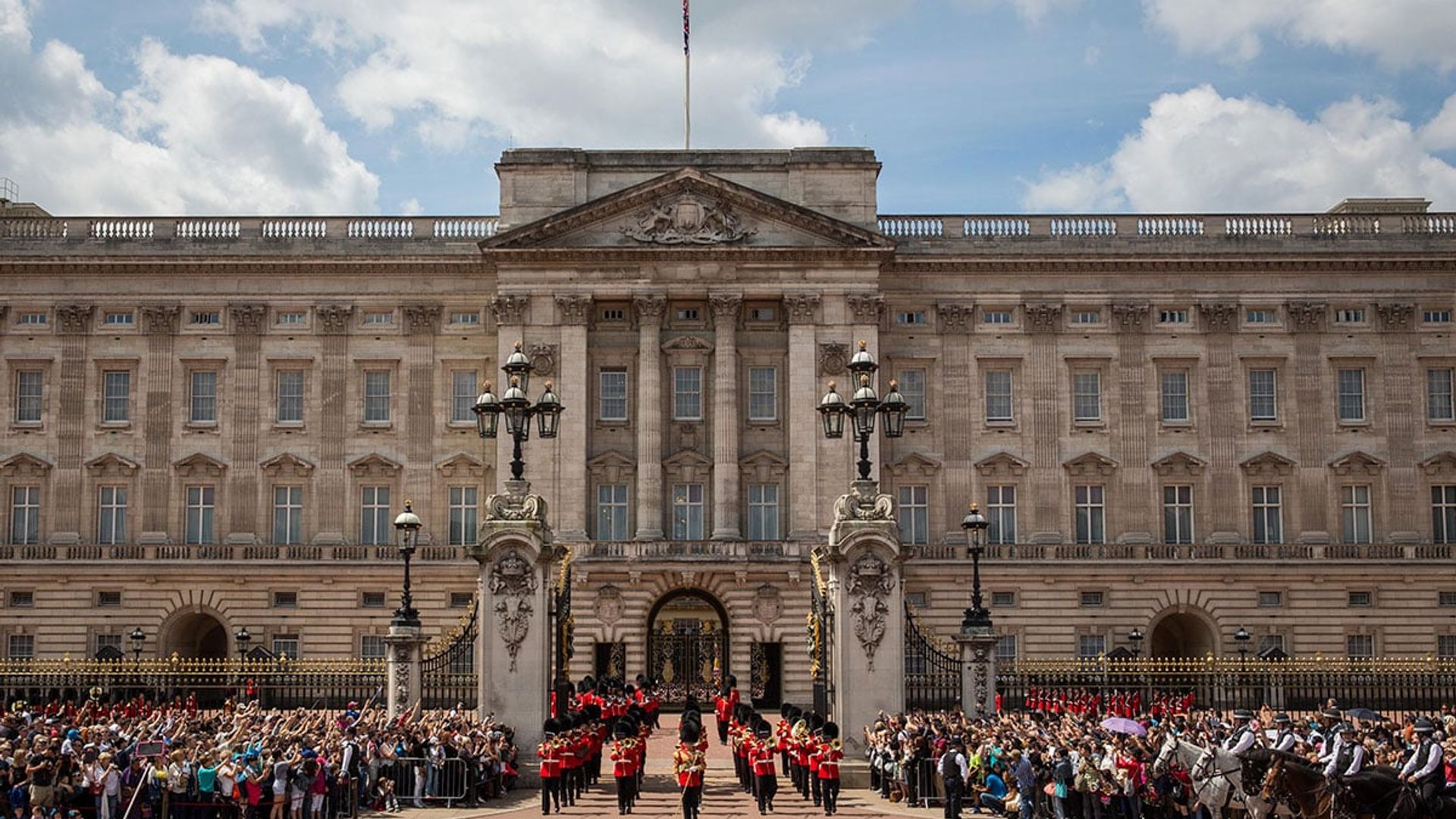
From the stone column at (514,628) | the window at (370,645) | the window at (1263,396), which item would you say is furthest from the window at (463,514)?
the stone column at (514,628)

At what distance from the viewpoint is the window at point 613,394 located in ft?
198

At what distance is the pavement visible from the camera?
29047 mm

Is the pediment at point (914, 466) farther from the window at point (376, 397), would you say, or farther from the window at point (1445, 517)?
the window at point (376, 397)

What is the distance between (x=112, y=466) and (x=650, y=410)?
65.1 ft

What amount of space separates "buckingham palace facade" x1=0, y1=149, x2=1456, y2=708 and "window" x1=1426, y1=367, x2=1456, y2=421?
88 mm

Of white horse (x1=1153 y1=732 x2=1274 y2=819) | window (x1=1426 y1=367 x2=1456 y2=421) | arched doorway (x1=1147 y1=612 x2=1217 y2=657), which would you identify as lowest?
white horse (x1=1153 y1=732 x2=1274 y2=819)

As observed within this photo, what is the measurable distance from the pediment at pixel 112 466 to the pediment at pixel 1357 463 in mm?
43684

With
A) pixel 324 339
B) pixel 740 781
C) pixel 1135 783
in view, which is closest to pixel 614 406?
pixel 324 339

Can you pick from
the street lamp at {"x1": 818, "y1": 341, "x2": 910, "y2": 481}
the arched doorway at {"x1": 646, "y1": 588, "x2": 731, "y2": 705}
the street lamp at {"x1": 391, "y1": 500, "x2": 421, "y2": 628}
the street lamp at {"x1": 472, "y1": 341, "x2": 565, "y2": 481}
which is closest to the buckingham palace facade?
the arched doorway at {"x1": 646, "y1": 588, "x2": 731, "y2": 705}

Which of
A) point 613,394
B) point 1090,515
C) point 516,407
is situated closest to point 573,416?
point 613,394

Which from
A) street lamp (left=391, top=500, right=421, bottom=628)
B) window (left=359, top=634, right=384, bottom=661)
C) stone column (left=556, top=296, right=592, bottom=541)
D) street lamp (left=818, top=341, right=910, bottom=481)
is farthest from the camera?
window (left=359, top=634, right=384, bottom=661)

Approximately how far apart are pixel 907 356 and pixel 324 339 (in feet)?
70.7

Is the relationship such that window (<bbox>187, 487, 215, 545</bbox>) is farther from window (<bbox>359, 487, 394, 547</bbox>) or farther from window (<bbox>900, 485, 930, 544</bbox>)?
window (<bbox>900, 485, 930, 544</bbox>)

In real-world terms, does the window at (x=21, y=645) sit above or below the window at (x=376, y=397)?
below
